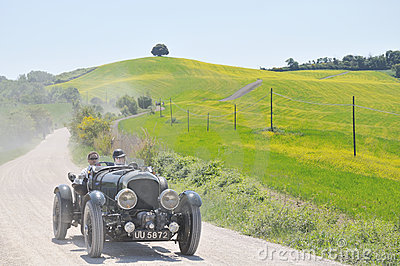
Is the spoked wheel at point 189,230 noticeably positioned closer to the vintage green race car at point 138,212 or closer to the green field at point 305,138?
the vintage green race car at point 138,212

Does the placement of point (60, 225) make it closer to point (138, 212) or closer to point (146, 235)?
point (138, 212)

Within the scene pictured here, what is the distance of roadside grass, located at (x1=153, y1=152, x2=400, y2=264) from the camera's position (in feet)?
33.9

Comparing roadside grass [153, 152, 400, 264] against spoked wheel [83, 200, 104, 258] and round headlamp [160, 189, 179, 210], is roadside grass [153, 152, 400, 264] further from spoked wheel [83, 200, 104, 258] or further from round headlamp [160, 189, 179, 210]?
spoked wheel [83, 200, 104, 258]

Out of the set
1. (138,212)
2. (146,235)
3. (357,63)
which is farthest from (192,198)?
(357,63)

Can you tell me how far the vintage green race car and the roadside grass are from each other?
3.04 m

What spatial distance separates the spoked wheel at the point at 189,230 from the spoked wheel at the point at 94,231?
1658 mm

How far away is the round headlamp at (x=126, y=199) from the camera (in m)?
8.85

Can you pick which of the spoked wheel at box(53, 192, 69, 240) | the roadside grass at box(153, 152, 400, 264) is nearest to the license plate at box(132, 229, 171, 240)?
the spoked wheel at box(53, 192, 69, 240)

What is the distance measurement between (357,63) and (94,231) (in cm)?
16408

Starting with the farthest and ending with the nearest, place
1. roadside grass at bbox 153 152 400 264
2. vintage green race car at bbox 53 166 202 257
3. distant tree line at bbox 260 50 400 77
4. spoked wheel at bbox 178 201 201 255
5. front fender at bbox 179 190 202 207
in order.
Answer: distant tree line at bbox 260 50 400 77
roadside grass at bbox 153 152 400 264
front fender at bbox 179 190 202 207
spoked wheel at bbox 178 201 201 255
vintage green race car at bbox 53 166 202 257

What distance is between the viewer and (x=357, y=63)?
16000 centimetres

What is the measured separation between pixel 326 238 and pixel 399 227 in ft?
12.3

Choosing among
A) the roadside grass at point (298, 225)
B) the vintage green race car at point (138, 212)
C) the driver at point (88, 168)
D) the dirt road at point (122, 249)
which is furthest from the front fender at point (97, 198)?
the roadside grass at point (298, 225)

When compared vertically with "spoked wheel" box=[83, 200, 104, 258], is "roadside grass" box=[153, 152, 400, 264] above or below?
below
